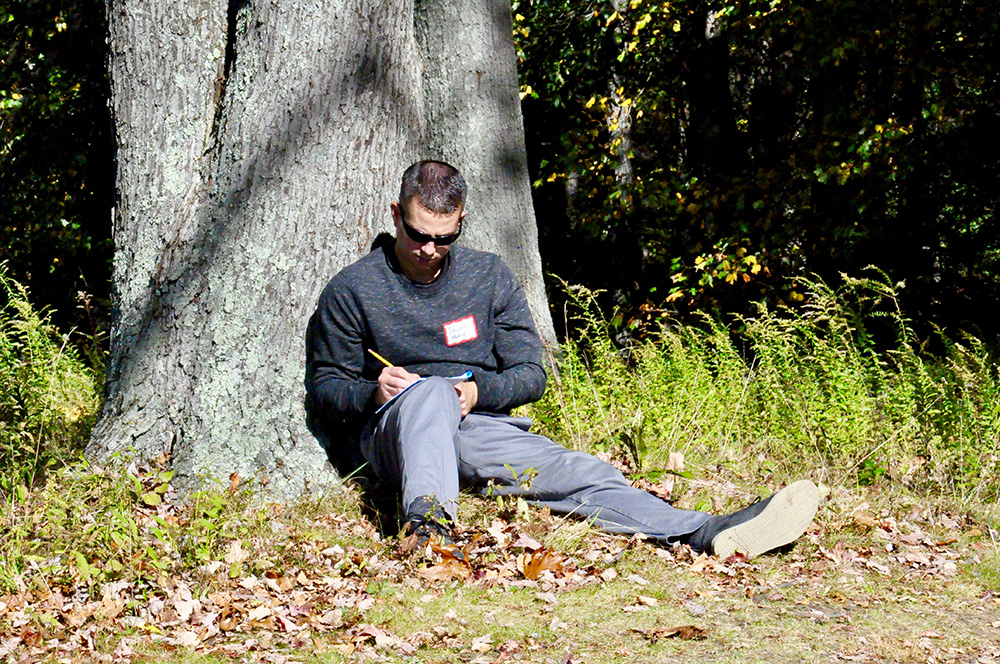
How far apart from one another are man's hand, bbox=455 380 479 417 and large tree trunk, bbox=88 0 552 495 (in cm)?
76

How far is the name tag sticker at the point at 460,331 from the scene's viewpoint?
4730 mm

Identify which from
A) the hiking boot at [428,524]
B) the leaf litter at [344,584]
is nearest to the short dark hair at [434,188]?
the hiking boot at [428,524]

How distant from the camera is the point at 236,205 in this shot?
470 centimetres

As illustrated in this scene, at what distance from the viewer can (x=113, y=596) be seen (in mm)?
3594

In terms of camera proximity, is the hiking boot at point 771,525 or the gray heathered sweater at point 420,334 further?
the gray heathered sweater at point 420,334

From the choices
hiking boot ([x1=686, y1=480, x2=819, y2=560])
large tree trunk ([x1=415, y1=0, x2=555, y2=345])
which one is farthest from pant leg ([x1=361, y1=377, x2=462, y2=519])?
large tree trunk ([x1=415, y1=0, x2=555, y2=345])

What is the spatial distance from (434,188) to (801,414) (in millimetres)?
2485

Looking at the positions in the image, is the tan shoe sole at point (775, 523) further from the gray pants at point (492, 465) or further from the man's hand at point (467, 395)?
the man's hand at point (467, 395)

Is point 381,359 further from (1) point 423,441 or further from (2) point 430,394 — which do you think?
(1) point 423,441

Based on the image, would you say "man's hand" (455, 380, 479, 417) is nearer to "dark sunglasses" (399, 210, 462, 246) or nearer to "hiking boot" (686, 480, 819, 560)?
"dark sunglasses" (399, 210, 462, 246)

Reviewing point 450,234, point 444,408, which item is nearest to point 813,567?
point 444,408

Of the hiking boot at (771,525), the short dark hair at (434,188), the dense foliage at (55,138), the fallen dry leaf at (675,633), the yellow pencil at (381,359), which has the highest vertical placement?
the dense foliage at (55,138)

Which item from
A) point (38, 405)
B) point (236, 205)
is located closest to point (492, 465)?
point (236, 205)

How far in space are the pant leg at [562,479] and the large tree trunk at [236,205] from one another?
0.76 metres
